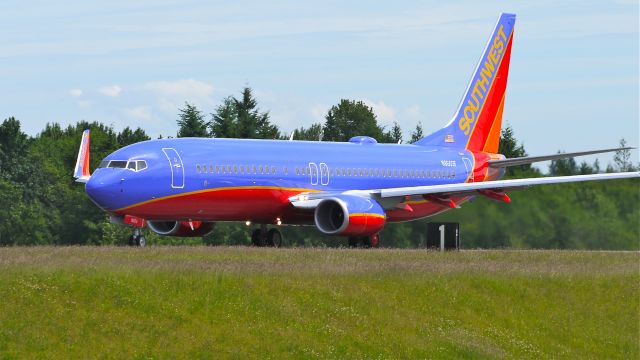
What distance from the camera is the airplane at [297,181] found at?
47031mm

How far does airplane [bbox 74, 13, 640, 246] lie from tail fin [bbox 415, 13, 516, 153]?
0.24 feet

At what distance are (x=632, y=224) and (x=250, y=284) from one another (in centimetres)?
2884

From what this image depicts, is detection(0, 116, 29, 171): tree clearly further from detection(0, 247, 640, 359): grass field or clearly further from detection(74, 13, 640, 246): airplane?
detection(0, 247, 640, 359): grass field

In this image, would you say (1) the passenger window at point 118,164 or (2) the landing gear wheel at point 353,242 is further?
(2) the landing gear wheel at point 353,242

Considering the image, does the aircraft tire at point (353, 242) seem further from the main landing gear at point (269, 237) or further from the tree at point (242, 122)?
the tree at point (242, 122)

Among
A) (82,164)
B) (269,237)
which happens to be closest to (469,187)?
(269,237)

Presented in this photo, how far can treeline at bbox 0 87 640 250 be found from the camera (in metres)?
56.6

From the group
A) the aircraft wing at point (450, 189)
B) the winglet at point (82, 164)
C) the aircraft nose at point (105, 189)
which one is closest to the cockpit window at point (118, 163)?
the aircraft nose at point (105, 189)

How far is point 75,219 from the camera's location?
88188 mm

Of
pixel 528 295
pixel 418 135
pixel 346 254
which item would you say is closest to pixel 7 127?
pixel 418 135

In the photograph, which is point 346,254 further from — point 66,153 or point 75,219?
point 66,153

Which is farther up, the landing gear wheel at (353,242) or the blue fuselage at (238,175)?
the blue fuselage at (238,175)

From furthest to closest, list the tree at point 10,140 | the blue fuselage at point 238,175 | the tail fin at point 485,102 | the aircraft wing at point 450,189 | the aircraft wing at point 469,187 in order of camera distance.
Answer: the tree at point 10,140
the tail fin at point 485,102
the aircraft wing at point 469,187
the aircraft wing at point 450,189
the blue fuselage at point 238,175

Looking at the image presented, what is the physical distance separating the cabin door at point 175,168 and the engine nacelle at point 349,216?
5563 millimetres
